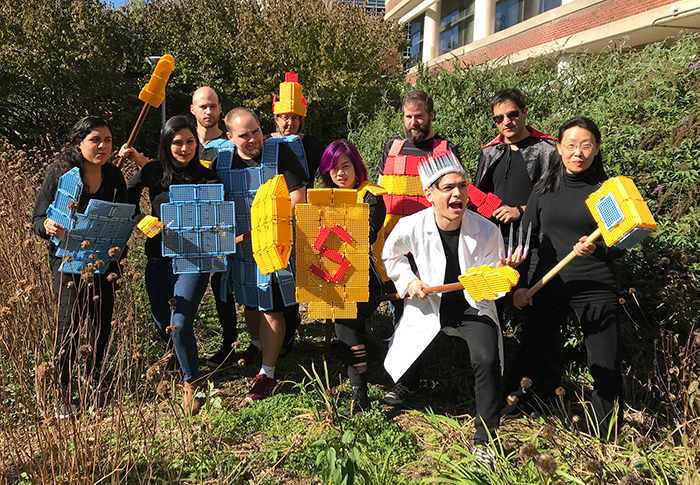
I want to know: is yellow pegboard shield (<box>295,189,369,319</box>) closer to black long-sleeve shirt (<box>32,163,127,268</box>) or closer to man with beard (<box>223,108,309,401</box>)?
man with beard (<box>223,108,309,401</box>)

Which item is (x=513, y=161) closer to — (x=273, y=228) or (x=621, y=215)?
(x=621, y=215)

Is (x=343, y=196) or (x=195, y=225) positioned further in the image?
(x=195, y=225)

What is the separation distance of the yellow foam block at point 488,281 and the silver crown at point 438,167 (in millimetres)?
594

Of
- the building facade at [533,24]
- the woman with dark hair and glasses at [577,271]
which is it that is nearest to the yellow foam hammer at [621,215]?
the woman with dark hair and glasses at [577,271]

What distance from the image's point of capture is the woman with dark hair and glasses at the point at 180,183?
10.1ft

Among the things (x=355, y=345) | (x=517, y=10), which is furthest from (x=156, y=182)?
(x=517, y=10)

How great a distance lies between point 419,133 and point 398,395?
6.36ft

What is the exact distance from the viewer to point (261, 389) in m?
3.40

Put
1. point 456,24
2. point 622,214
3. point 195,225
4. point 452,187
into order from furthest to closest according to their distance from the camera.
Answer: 1. point 456,24
2. point 195,225
3. point 452,187
4. point 622,214

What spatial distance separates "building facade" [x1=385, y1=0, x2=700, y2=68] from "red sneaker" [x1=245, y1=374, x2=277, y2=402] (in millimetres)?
6046

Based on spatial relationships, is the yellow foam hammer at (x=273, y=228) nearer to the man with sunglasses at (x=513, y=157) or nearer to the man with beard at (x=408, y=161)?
the man with beard at (x=408, y=161)

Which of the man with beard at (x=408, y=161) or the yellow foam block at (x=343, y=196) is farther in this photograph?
the man with beard at (x=408, y=161)

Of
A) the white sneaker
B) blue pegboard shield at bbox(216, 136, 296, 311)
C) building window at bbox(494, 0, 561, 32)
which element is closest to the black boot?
the white sneaker

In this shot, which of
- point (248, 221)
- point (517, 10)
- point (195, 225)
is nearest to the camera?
point (195, 225)
